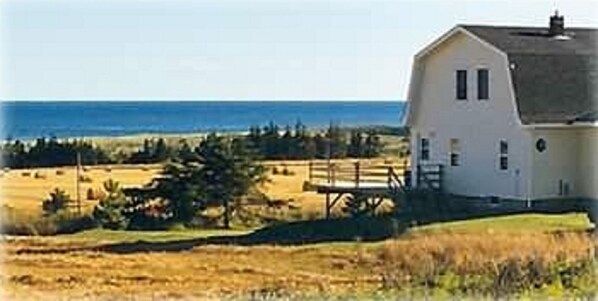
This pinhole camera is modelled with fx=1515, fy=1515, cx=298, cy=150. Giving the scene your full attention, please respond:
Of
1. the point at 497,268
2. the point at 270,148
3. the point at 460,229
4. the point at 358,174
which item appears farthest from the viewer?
the point at 270,148

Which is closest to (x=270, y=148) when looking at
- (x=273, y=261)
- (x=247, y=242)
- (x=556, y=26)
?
(x=556, y=26)

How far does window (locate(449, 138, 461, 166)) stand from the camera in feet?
89.6

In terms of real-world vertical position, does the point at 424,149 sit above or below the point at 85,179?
above

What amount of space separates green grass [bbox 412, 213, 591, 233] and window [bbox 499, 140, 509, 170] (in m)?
1.86

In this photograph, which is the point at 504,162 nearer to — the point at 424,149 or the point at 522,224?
the point at 424,149

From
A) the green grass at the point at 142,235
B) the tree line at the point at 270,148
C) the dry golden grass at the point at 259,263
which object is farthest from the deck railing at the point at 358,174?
the dry golden grass at the point at 259,263

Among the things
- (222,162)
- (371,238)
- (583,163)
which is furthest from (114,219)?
(583,163)

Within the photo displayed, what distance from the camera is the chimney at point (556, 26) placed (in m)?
24.7

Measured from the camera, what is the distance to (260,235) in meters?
23.0

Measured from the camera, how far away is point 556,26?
2547cm

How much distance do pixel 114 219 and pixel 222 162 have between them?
2.74 m

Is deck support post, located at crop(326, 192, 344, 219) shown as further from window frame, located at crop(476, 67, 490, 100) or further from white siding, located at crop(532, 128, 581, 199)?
white siding, located at crop(532, 128, 581, 199)

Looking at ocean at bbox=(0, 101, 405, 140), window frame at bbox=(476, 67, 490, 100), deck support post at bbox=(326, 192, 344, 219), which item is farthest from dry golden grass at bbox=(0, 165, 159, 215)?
ocean at bbox=(0, 101, 405, 140)

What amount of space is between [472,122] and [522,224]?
4.62 meters
